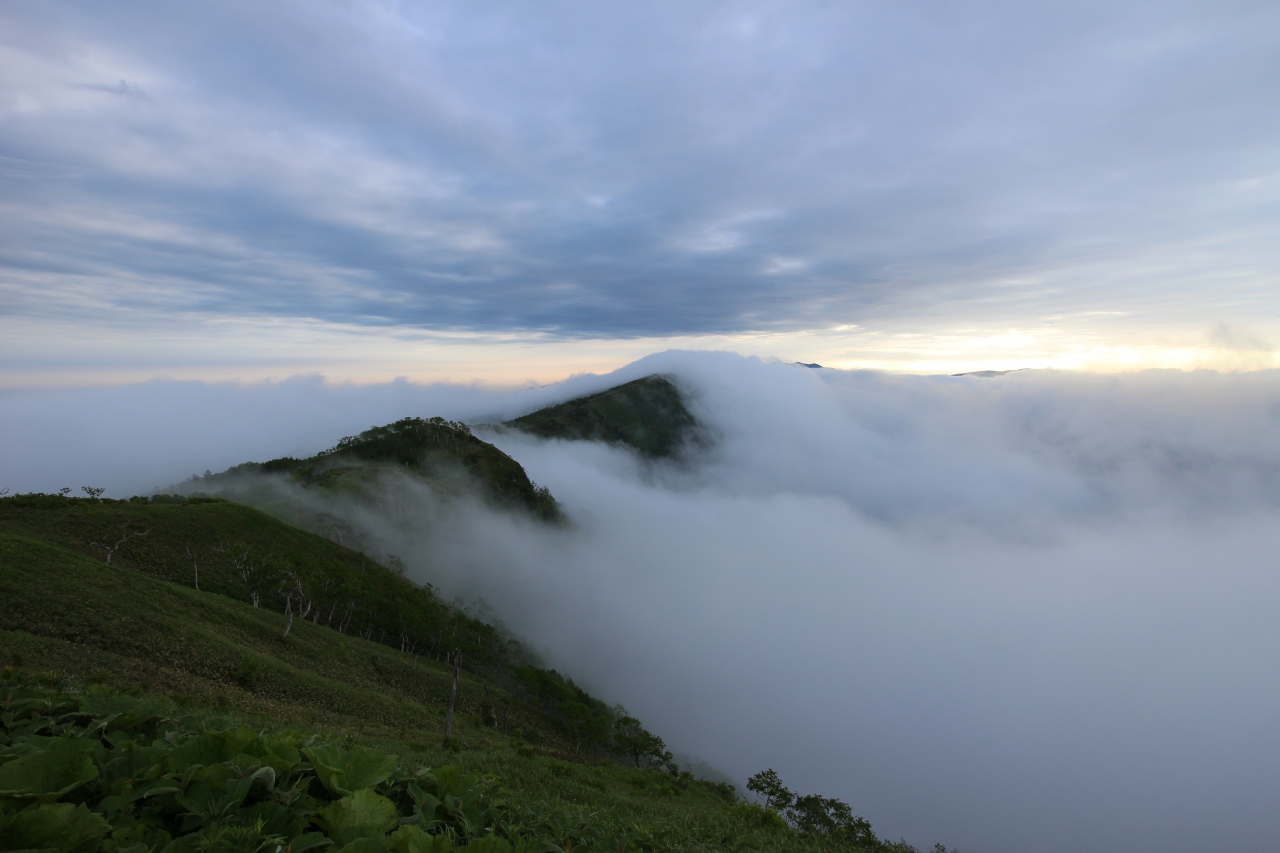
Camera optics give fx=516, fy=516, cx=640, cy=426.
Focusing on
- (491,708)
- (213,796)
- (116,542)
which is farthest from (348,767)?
(116,542)

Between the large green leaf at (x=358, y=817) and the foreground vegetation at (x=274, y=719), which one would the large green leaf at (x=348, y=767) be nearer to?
the foreground vegetation at (x=274, y=719)

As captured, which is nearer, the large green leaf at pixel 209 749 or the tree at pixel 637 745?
the large green leaf at pixel 209 749

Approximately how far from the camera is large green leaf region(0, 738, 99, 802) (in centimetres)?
438

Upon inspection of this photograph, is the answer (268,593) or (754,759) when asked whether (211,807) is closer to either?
(268,593)

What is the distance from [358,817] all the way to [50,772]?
2748mm

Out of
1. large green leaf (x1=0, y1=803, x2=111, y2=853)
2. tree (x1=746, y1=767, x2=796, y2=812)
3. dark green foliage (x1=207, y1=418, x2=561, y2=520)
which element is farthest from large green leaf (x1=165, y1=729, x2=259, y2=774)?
dark green foliage (x1=207, y1=418, x2=561, y2=520)

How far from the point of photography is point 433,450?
186125mm

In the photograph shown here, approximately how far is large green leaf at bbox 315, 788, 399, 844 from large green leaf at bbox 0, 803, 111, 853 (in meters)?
1.62

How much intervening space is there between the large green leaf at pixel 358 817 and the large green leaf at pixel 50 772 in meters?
2.08

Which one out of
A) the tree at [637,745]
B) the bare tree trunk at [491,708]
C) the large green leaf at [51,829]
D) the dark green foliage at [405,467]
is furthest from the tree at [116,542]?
the large green leaf at [51,829]

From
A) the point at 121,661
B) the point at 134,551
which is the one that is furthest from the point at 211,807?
the point at 134,551

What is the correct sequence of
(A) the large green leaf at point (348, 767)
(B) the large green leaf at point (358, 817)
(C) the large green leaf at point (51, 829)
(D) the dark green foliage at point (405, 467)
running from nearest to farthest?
(C) the large green leaf at point (51, 829), (B) the large green leaf at point (358, 817), (A) the large green leaf at point (348, 767), (D) the dark green foliage at point (405, 467)

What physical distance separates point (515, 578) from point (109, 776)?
173712mm

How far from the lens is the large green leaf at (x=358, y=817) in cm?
473
